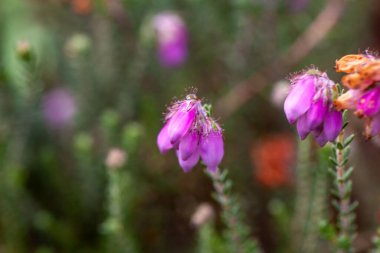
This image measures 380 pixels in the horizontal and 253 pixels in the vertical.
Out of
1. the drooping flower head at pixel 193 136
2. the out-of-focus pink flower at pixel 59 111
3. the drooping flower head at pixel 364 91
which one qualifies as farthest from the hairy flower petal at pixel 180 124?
the out-of-focus pink flower at pixel 59 111

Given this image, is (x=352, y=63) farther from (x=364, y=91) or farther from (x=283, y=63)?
(x=283, y=63)

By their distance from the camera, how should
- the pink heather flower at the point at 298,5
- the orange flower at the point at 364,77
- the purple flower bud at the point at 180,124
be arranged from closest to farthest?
Result: the orange flower at the point at 364,77 → the purple flower bud at the point at 180,124 → the pink heather flower at the point at 298,5

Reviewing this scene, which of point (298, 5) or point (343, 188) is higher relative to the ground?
point (298, 5)

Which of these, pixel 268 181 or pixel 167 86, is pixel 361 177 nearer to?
pixel 268 181

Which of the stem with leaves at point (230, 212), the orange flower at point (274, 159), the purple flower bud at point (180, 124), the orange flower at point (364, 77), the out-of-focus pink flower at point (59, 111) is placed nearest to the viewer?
the orange flower at point (364, 77)

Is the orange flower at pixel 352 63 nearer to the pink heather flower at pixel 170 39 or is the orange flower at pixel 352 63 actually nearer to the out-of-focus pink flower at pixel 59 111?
the pink heather flower at pixel 170 39

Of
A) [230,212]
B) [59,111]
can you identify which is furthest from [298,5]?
[230,212]

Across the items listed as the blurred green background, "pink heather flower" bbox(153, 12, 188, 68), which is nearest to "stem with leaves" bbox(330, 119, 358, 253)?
the blurred green background
